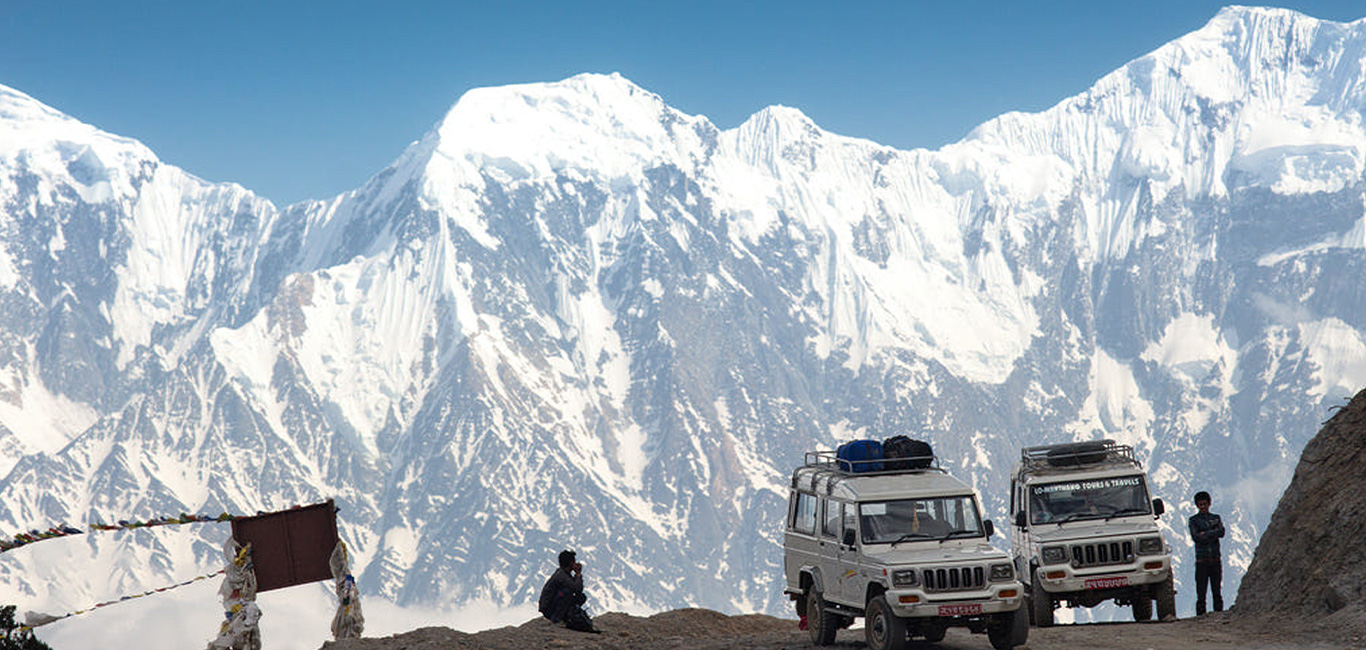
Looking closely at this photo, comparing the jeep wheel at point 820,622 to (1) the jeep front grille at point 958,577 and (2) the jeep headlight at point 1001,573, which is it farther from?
(2) the jeep headlight at point 1001,573

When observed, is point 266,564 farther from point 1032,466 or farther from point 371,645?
point 1032,466

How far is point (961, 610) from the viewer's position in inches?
878

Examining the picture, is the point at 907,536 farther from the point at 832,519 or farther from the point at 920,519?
the point at 832,519

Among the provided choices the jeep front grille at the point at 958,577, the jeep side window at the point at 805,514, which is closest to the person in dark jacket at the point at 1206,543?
the jeep side window at the point at 805,514

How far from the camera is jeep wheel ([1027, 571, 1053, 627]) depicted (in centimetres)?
2880

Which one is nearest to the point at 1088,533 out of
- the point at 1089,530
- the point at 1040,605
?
the point at 1089,530

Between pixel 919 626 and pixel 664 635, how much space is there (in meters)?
7.36

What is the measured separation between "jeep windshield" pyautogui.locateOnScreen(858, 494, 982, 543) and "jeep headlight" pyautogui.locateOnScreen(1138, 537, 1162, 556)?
628 centimetres

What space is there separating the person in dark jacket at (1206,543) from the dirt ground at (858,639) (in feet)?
4.52

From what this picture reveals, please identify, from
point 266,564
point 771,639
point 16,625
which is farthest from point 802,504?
point 16,625

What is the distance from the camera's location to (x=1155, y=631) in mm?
27359

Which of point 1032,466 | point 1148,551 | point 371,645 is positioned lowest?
point 371,645

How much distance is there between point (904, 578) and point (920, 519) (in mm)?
1491

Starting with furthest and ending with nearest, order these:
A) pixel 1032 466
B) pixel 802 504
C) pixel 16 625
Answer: pixel 1032 466 < pixel 802 504 < pixel 16 625
